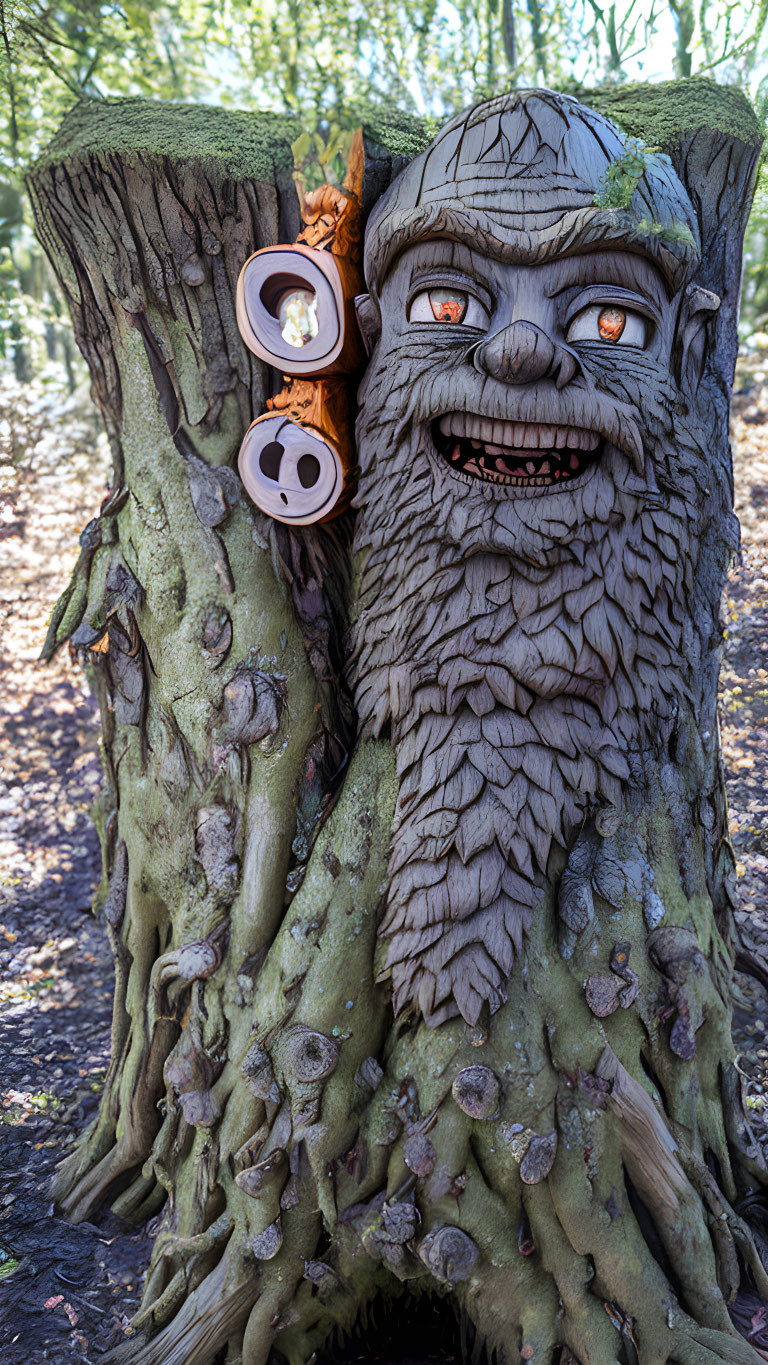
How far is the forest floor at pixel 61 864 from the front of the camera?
2852 mm

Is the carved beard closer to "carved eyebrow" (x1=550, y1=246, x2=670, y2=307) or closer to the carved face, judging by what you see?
the carved face

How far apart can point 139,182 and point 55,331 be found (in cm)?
592

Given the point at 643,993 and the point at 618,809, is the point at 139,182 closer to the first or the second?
the point at 618,809

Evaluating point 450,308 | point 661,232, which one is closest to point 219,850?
point 450,308

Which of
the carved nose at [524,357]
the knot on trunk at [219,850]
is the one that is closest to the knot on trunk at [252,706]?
the knot on trunk at [219,850]

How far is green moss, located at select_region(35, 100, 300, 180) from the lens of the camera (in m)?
2.66

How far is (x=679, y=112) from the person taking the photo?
2.80m

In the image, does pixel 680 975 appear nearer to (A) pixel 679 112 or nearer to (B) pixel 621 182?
(B) pixel 621 182

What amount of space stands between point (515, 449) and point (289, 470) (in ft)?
2.27

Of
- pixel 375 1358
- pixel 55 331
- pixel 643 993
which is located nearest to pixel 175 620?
pixel 643 993

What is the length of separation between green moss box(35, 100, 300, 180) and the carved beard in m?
0.81

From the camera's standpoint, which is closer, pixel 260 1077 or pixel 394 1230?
pixel 394 1230

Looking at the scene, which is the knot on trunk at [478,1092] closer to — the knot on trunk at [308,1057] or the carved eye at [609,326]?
the knot on trunk at [308,1057]

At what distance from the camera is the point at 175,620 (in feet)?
9.13
